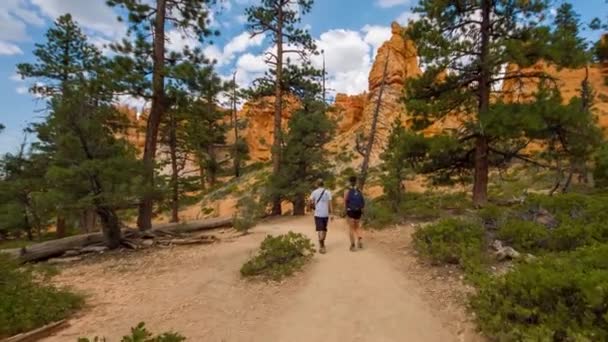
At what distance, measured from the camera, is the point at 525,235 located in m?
5.77

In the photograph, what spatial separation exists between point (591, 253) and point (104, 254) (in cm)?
952

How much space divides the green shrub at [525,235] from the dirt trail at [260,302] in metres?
2.19

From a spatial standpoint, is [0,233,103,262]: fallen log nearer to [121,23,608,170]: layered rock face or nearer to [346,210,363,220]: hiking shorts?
[346,210,363,220]: hiking shorts

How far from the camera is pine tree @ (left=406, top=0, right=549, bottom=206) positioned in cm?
848

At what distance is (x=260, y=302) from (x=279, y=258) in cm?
147

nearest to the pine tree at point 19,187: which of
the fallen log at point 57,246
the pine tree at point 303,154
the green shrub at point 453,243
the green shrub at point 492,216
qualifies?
the fallen log at point 57,246

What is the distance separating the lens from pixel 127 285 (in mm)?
5637

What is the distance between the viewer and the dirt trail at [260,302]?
3818 mm

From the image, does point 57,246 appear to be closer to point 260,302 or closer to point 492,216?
point 260,302

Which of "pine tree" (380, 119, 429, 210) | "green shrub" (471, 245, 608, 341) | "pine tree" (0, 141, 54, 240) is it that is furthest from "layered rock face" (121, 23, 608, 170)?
"green shrub" (471, 245, 608, 341)

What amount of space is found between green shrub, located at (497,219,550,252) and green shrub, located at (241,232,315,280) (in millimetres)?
3765

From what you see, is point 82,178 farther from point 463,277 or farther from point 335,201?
point 335,201

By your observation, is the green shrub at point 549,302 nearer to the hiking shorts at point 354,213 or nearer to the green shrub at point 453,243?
the green shrub at point 453,243

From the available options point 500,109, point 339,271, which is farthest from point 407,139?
point 339,271
